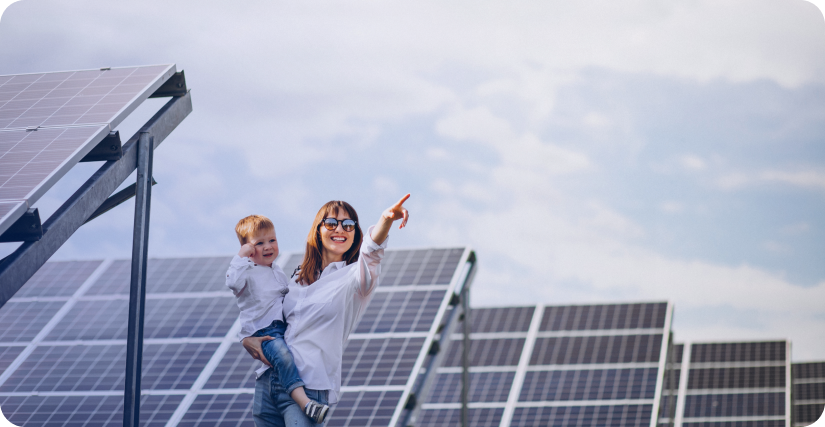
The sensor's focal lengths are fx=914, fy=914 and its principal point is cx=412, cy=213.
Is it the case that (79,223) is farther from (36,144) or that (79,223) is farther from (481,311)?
(481,311)

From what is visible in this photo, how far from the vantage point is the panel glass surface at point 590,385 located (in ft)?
59.8

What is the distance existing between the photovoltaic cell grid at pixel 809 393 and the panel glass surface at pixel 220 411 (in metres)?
16.4

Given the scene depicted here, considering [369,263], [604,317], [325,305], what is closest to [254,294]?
[325,305]

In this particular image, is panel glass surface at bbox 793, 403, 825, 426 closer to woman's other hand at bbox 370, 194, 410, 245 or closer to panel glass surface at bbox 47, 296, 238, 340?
panel glass surface at bbox 47, 296, 238, 340

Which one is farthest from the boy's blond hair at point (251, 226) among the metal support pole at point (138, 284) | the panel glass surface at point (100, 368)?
the panel glass surface at point (100, 368)


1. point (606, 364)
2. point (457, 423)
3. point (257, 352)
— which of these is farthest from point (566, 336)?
point (257, 352)

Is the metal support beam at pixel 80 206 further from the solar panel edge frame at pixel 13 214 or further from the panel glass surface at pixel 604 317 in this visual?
the panel glass surface at pixel 604 317

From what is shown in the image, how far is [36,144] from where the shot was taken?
23.6ft

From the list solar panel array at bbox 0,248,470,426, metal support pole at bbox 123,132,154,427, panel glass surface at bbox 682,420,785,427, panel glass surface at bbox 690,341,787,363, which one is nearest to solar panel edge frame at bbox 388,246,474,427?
solar panel array at bbox 0,248,470,426

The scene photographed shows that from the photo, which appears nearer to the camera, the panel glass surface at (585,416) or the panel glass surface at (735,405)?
the panel glass surface at (585,416)

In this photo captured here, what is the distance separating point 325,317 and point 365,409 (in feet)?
24.6

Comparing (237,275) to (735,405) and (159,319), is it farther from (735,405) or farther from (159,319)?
(735,405)

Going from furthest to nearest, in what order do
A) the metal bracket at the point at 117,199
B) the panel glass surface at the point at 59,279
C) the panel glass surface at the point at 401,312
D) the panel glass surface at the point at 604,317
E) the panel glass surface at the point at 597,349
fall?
the panel glass surface at the point at 604,317, the panel glass surface at the point at 597,349, the panel glass surface at the point at 59,279, the panel glass surface at the point at 401,312, the metal bracket at the point at 117,199

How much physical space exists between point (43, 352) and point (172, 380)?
251 cm
